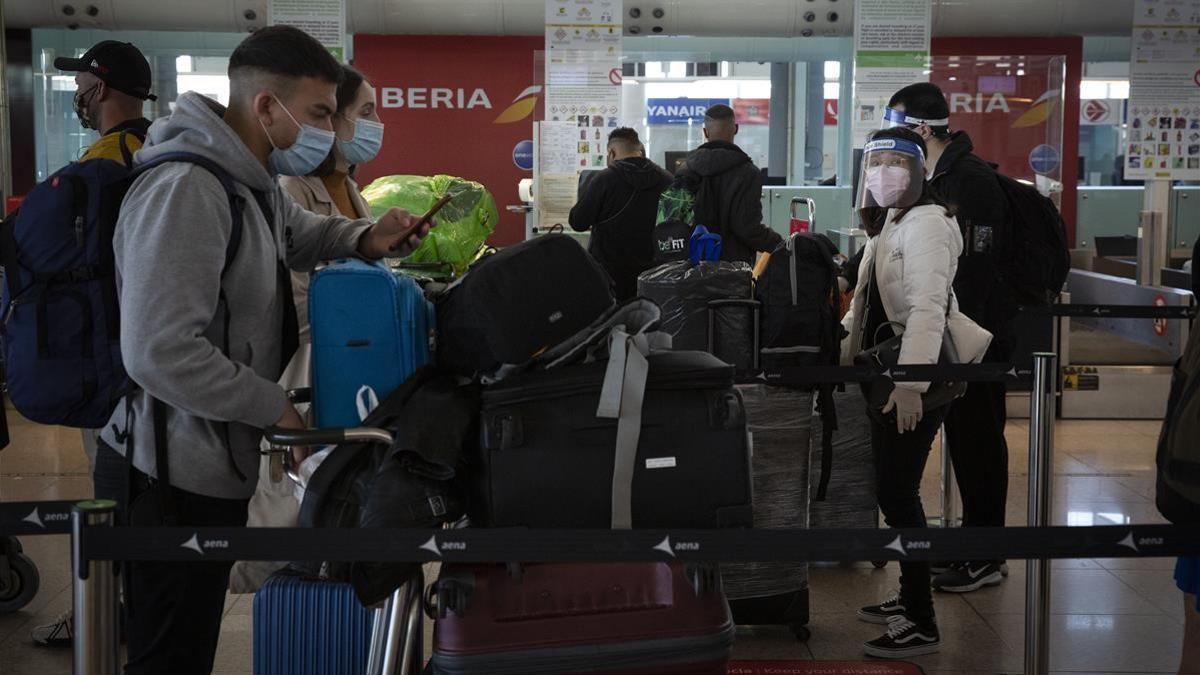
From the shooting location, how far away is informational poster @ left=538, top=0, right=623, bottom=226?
884 cm

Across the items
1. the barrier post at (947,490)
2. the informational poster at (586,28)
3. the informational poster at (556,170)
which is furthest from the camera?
the informational poster at (556,170)

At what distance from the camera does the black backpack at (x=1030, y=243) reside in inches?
181

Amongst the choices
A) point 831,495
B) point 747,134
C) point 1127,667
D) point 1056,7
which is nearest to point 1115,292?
point 1056,7

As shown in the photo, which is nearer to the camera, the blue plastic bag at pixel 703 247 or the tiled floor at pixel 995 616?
the tiled floor at pixel 995 616

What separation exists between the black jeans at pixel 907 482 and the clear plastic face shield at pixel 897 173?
2.07 feet

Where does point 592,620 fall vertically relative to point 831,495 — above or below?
above

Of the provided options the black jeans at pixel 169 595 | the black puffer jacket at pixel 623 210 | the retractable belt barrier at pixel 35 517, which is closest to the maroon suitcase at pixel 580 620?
the black jeans at pixel 169 595

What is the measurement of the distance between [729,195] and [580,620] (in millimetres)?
4650

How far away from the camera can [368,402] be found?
7.73 feet

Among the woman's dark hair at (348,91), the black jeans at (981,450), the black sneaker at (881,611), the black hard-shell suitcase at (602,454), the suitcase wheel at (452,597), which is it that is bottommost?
the black sneaker at (881,611)

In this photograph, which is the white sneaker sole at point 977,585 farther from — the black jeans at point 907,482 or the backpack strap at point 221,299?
the backpack strap at point 221,299

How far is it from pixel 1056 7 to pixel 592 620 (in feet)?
28.1

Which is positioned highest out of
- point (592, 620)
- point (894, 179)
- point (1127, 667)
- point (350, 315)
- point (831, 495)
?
point (894, 179)

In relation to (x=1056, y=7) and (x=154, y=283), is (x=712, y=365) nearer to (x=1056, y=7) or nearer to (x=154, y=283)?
(x=154, y=283)
